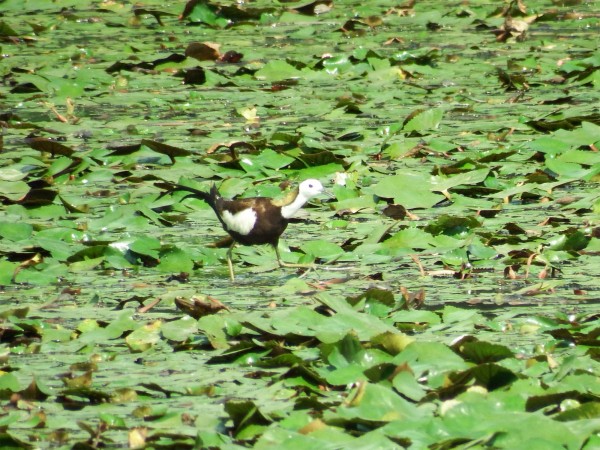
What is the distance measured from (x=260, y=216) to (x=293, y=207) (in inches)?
8.6

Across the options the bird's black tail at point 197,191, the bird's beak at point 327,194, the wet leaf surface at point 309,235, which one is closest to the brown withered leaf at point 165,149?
the wet leaf surface at point 309,235

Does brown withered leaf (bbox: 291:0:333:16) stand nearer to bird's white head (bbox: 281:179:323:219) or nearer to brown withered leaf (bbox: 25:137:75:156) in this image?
brown withered leaf (bbox: 25:137:75:156)

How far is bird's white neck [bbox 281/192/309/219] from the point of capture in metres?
4.76

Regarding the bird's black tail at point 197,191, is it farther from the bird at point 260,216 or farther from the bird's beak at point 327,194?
the bird's beak at point 327,194

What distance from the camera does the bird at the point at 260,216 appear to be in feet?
15.3

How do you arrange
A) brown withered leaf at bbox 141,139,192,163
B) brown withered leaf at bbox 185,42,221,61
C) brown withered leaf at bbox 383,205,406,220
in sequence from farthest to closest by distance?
brown withered leaf at bbox 185,42,221,61
brown withered leaf at bbox 141,139,192,163
brown withered leaf at bbox 383,205,406,220

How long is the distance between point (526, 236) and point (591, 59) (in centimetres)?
311

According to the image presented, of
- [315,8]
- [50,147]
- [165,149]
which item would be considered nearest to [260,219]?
[165,149]

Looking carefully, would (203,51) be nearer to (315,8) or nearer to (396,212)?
(315,8)

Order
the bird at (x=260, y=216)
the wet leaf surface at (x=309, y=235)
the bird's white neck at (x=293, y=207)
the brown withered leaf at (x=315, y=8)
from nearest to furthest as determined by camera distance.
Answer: the wet leaf surface at (x=309, y=235)
the bird at (x=260, y=216)
the bird's white neck at (x=293, y=207)
the brown withered leaf at (x=315, y=8)

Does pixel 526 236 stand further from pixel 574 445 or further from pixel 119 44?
pixel 119 44

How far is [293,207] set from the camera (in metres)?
4.82

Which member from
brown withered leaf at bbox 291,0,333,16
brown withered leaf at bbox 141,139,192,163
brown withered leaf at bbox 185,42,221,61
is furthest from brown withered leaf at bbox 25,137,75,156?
brown withered leaf at bbox 291,0,333,16

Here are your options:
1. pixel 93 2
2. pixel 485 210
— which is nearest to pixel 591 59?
pixel 485 210
